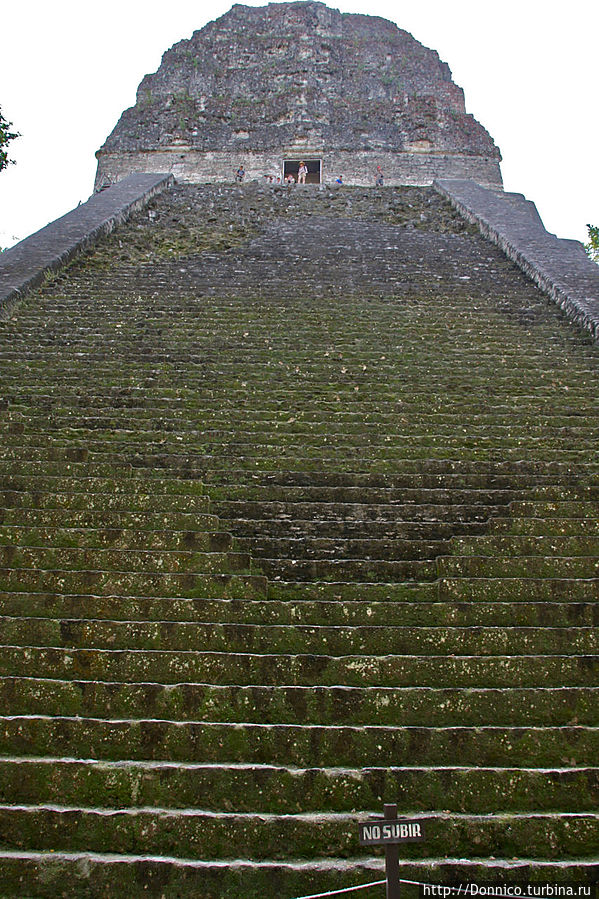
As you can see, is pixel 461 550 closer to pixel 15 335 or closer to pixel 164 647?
pixel 164 647

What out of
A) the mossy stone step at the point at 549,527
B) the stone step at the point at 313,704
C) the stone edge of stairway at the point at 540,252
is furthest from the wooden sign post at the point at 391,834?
the stone edge of stairway at the point at 540,252

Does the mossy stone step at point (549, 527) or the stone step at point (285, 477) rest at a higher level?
the stone step at point (285, 477)

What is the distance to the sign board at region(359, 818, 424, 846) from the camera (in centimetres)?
203

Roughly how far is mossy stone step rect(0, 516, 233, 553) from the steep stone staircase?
17 mm

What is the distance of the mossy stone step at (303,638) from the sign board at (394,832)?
1121 mm

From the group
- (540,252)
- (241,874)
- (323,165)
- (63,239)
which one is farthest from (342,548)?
(323,165)

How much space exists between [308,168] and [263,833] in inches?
646

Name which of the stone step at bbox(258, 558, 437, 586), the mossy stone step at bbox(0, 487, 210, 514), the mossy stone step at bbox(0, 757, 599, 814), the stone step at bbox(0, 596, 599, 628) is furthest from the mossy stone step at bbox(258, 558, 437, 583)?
the mossy stone step at bbox(0, 757, 599, 814)

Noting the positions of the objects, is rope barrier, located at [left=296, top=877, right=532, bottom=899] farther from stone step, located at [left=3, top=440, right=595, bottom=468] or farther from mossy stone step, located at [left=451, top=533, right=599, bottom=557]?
stone step, located at [left=3, top=440, right=595, bottom=468]

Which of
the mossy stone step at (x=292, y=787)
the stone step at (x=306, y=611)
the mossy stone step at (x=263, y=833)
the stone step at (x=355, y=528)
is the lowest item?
the mossy stone step at (x=263, y=833)

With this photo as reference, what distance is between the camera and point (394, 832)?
6.73 feet

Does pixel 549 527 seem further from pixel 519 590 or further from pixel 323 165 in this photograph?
pixel 323 165

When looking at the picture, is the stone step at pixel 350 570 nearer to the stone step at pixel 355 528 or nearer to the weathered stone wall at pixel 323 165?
the stone step at pixel 355 528

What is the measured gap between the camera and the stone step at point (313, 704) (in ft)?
9.32
